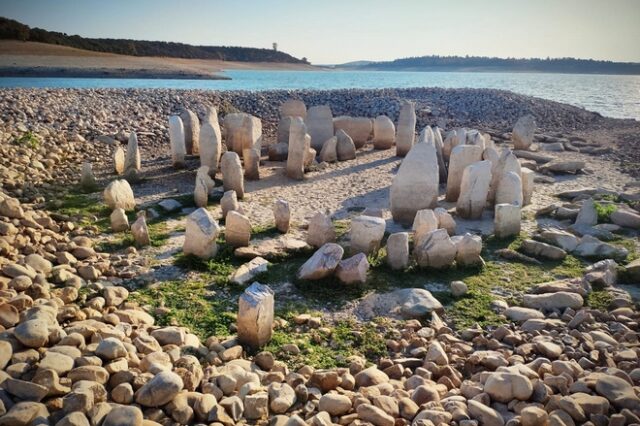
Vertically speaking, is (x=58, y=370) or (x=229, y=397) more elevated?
(x=58, y=370)

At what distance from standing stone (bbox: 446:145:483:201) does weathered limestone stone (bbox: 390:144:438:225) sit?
125 cm

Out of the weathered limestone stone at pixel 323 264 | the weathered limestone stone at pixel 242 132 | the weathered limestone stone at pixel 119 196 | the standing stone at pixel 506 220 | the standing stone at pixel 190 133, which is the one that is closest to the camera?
the weathered limestone stone at pixel 323 264

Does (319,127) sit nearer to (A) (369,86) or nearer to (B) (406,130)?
(B) (406,130)

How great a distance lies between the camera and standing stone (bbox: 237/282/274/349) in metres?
4.71

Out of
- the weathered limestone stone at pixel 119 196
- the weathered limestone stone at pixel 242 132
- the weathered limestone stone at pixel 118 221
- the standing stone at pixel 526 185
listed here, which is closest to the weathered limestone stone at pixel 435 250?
the standing stone at pixel 526 185

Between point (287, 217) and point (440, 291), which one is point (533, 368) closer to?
Answer: point (440, 291)

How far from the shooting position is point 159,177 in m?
11.3

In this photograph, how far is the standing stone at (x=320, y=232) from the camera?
7270 mm

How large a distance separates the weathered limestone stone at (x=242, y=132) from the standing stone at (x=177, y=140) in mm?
1321

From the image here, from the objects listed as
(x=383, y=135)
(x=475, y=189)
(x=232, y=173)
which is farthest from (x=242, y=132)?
(x=475, y=189)

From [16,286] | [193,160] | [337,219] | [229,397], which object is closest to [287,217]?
[337,219]

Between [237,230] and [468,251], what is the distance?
125 inches

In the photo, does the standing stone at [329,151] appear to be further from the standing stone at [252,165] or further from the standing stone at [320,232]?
the standing stone at [320,232]

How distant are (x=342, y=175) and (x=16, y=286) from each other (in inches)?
311
